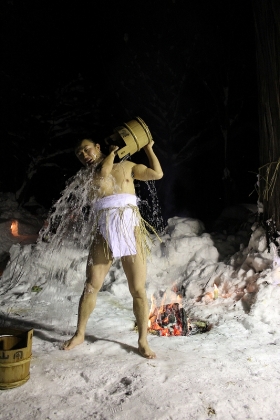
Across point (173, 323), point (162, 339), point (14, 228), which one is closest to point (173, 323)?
point (173, 323)

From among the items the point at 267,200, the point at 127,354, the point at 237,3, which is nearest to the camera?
the point at 127,354

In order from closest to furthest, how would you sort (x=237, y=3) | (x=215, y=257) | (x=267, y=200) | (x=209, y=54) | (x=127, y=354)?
(x=127, y=354)
(x=267, y=200)
(x=215, y=257)
(x=237, y=3)
(x=209, y=54)

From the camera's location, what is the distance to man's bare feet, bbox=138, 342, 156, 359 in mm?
3365

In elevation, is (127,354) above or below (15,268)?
below

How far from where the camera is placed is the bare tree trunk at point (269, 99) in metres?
5.22

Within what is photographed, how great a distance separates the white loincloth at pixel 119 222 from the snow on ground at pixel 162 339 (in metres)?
1.07

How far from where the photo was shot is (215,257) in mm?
6184

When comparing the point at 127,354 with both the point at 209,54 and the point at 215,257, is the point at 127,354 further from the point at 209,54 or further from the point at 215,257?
the point at 209,54

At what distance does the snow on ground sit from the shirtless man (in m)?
0.40

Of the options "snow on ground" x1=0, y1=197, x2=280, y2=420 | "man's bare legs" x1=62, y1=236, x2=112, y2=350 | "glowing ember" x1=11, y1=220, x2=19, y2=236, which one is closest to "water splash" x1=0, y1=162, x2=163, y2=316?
"snow on ground" x1=0, y1=197, x2=280, y2=420

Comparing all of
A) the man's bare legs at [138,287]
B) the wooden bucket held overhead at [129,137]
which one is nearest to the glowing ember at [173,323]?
the man's bare legs at [138,287]

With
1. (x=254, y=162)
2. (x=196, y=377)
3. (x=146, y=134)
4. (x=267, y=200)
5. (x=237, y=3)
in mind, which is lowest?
(x=196, y=377)

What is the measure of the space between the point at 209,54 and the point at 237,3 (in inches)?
81.2

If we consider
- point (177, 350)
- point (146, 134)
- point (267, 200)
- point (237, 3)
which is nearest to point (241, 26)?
point (237, 3)
